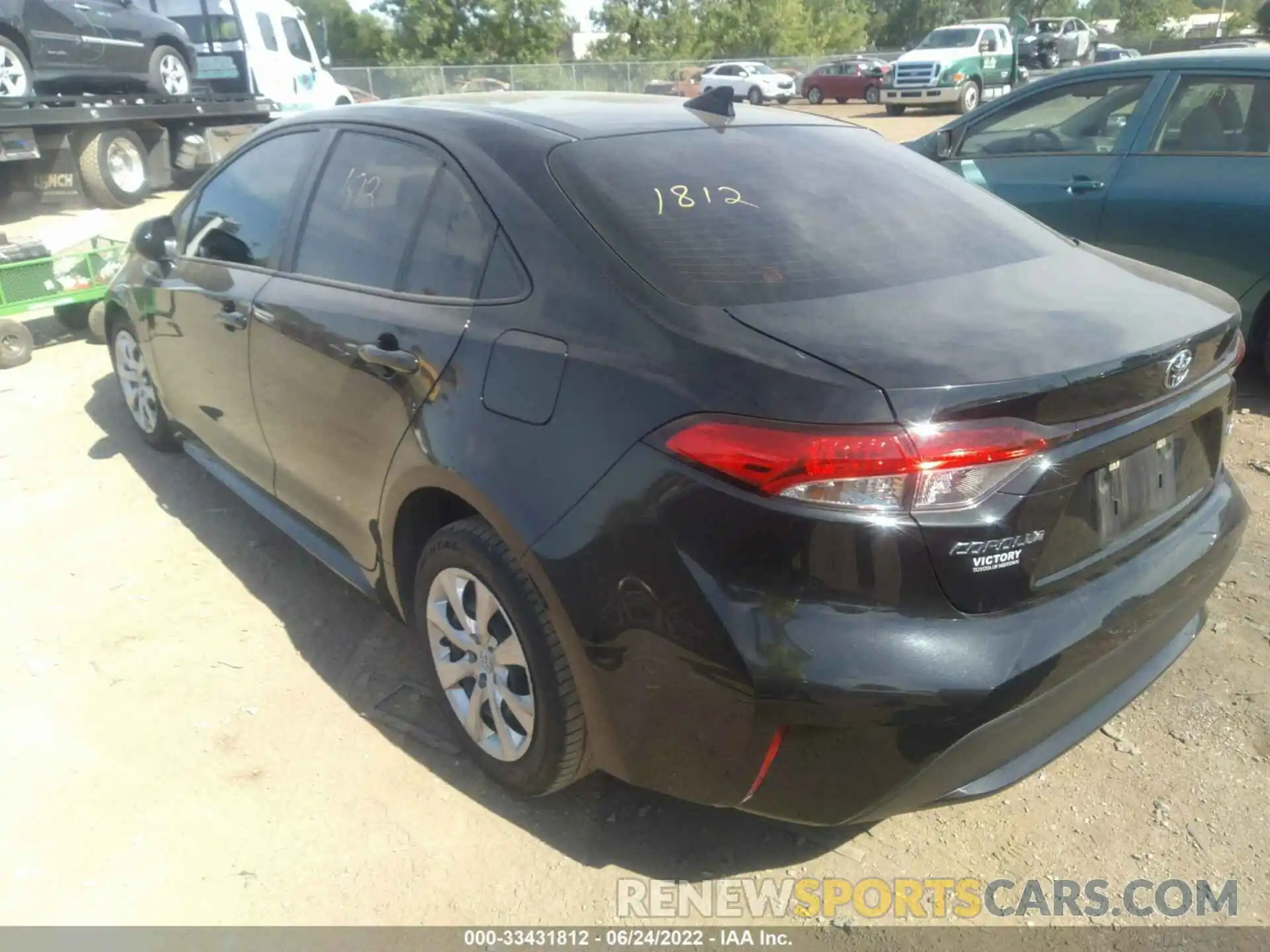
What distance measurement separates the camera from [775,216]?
2566mm

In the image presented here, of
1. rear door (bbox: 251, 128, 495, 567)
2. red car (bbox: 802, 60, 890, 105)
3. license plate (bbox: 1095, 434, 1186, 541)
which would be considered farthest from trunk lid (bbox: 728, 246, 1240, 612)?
red car (bbox: 802, 60, 890, 105)

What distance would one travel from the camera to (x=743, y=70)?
35.7 metres

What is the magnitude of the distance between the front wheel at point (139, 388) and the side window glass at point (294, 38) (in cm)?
1430

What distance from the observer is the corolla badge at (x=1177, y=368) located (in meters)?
2.19

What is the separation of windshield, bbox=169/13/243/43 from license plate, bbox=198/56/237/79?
260mm

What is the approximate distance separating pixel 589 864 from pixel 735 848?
371 mm

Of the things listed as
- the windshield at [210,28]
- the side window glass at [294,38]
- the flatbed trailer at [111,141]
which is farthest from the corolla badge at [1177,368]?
the side window glass at [294,38]

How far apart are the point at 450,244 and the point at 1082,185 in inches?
162

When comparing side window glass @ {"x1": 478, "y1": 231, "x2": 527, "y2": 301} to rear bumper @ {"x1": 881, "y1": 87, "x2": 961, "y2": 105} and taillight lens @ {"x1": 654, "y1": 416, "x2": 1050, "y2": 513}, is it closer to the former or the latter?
taillight lens @ {"x1": 654, "y1": 416, "x2": 1050, "y2": 513}

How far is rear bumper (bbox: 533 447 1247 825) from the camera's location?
1.90m

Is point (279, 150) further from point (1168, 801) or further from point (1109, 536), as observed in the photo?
point (1168, 801)

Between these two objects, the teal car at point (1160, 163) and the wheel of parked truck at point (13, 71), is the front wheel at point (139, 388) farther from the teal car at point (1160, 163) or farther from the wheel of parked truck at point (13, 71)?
the wheel of parked truck at point (13, 71)

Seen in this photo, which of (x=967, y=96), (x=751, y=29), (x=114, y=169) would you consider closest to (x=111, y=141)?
(x=114, y=169)

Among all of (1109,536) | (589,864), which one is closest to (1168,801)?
(1109,536)
